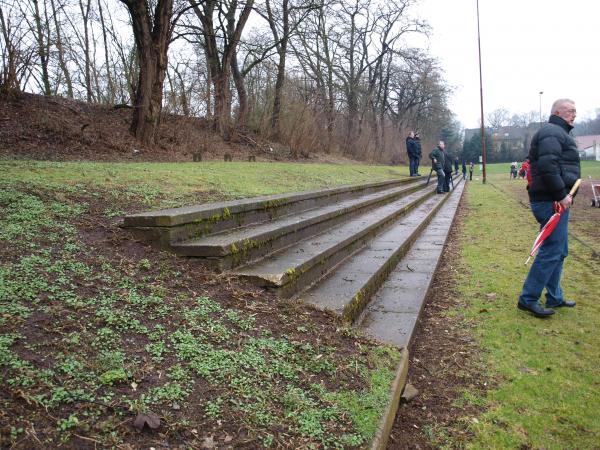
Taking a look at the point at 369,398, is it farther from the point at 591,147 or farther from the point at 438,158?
the point at 591,147

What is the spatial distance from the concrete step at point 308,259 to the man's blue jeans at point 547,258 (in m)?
1.89

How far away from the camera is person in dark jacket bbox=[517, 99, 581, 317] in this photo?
3973 mm

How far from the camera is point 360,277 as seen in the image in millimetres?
4277

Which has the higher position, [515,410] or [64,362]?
[64,362]

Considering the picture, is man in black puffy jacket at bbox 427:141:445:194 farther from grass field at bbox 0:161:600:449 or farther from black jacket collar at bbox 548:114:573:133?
grass field at bbox 0:161:600:449

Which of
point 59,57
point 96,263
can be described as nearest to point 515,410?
point 96,263

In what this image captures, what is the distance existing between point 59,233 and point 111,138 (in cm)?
771

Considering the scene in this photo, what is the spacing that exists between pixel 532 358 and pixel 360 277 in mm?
1578

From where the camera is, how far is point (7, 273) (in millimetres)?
2658

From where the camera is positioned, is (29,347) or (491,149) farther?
(491,149)

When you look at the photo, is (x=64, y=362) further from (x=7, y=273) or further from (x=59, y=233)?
(x=59, y=233)

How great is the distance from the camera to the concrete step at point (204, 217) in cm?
360

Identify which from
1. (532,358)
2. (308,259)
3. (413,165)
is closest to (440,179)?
(413,165)

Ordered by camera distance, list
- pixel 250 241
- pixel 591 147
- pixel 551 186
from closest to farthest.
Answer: pixel 250 241 < pixel 551 186 < pixel 591 147
